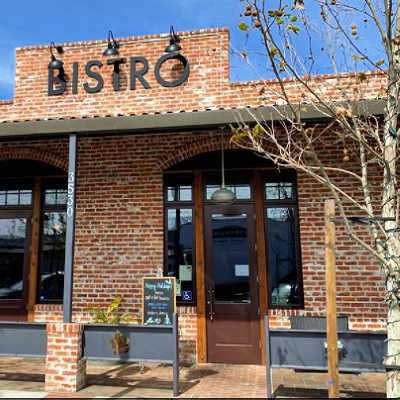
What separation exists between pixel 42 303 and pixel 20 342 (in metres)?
1.75

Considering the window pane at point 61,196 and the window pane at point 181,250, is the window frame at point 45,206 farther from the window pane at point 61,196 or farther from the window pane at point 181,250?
the window pane at point 181,250

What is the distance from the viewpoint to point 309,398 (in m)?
4.73

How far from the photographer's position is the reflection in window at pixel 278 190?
6684 millimetres

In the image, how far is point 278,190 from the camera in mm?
6707

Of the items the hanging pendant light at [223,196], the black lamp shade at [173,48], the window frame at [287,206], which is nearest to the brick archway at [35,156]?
the black lamp shade at [173,48]

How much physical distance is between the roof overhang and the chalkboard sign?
7.14ft

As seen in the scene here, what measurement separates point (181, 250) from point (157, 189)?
112cm

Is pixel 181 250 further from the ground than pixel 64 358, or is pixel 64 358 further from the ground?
pixel 181 250

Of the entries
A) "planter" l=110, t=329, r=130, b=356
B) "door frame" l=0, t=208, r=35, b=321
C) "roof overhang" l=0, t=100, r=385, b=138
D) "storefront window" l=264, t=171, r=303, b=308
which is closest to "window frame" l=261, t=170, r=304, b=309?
"storefront window" l=264, t=171, r=303, b=308

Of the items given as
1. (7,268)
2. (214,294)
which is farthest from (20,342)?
(214,294)

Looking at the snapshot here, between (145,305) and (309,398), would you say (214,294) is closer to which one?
(145,305)

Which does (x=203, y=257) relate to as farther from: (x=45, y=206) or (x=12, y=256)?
(x=12, y=256)

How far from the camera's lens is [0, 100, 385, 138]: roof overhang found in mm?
5109

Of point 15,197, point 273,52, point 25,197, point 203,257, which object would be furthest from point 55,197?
point 273,52
